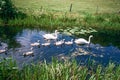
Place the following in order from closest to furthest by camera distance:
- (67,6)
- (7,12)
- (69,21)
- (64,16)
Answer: (7,12) → (69,21) → (64,16) → (67,6)

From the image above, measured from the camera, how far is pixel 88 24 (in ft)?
85.1

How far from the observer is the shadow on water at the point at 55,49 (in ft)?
55.7

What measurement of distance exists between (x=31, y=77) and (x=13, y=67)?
33.4 inches

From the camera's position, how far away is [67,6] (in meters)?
32.3

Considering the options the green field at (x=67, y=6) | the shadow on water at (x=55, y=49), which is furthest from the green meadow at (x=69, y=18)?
the shadow on water at (x=55, y=49)

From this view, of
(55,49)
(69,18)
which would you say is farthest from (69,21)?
(55,49)

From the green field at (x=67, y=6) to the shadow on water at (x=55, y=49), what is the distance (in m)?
6.34

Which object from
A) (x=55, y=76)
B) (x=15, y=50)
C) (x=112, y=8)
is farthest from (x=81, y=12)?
(x=55, y=76)

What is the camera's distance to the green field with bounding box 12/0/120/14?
99.5 feet

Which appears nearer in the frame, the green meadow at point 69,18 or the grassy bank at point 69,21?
the green meadow at point 69,18

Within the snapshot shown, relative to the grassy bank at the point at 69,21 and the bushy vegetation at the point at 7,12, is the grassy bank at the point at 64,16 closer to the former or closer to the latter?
the grassy bank at the point at 69,21

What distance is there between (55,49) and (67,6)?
14.5 metres

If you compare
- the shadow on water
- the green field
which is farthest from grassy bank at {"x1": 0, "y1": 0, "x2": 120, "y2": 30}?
the shadow on water

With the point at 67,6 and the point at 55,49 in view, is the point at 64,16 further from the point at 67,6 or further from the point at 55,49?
the point at 55,49
